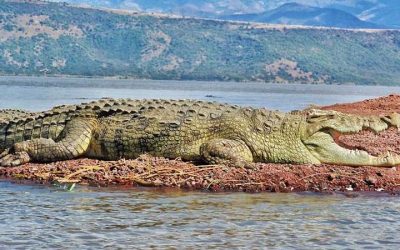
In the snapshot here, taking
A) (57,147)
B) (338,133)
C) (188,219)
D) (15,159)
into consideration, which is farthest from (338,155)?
(15,159)

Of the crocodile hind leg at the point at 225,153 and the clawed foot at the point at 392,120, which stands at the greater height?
the clawed foot at the point at 392,120

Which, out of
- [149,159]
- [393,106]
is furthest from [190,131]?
[393,106]

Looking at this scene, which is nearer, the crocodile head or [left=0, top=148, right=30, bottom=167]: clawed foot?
the crocodile head

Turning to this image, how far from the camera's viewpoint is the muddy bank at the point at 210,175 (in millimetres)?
14391

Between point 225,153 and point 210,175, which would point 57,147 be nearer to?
point 210,175

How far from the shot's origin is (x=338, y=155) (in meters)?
15.5

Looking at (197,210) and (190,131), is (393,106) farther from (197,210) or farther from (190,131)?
(197,210)

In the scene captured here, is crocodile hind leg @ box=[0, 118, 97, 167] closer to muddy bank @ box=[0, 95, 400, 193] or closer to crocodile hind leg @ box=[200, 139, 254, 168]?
muddy bank @ box=[0, 95, 400, 193]

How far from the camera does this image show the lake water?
1061 centimetres

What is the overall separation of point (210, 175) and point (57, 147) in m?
2.94

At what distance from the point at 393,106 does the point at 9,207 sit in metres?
20.9

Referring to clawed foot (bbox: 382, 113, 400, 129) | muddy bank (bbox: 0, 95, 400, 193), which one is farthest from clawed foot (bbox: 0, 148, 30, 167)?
clawed foot (bbox: 382, 113, 400, 129)

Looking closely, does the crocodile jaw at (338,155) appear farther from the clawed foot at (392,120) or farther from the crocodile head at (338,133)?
the clawed foot at (392,120)

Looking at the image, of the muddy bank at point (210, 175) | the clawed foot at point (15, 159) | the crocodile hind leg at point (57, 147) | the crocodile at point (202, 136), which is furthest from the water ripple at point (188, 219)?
the crocodile at point (202, 136)
